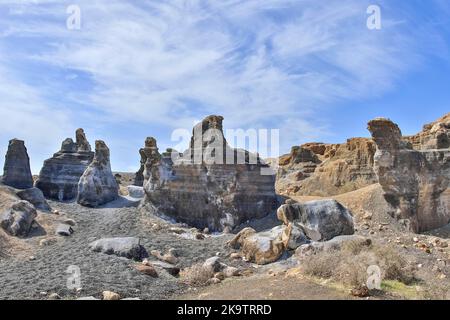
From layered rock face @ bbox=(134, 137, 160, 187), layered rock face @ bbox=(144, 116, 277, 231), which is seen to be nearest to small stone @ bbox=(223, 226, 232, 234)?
layered rock face @ bbox=(144, 116, 277, 231)

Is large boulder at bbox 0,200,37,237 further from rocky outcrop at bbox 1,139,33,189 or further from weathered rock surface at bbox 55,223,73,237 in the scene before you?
rocky outcrop at bbox 1,139,33,189

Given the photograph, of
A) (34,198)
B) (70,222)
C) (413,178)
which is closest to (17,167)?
(34,198)

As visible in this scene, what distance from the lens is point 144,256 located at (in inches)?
552

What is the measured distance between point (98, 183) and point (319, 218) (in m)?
12.8

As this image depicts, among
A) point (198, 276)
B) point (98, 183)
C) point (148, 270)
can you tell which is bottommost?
point (198, 276)

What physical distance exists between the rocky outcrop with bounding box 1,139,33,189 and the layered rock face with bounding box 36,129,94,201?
8.04ft

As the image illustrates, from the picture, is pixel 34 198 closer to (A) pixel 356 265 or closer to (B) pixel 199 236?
(B) pixel 199 236

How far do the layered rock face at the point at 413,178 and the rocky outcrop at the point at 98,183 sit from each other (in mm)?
13295

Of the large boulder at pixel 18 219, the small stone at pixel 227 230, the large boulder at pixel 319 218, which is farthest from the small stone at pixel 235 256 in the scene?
the large boulder at pixel 18 219

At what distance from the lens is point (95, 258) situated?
520 inches

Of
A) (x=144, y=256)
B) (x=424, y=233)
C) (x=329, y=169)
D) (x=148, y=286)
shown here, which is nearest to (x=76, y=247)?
(x=144, y=256)

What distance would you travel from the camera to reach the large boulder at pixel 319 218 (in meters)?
14.6
